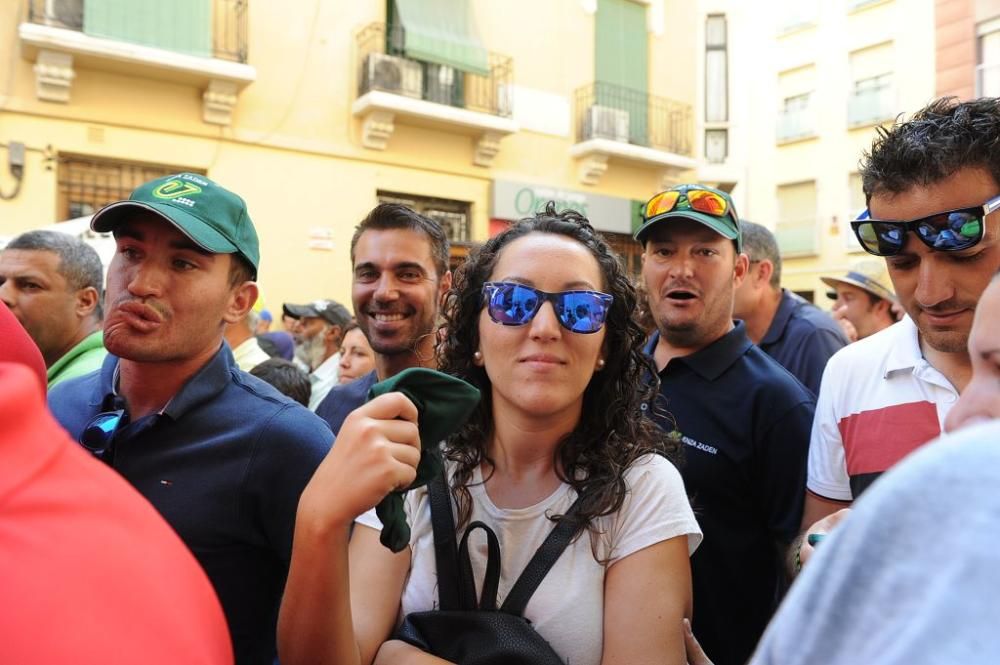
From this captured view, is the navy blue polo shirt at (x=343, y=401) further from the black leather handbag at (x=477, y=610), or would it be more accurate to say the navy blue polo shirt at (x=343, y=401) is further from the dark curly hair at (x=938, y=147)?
the dark curly hair at (x=938, y=147)

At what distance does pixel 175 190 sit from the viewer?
2.16 metres

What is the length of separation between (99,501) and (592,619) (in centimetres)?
119

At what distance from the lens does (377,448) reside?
141 cm

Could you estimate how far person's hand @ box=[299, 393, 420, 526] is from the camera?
1409 mm

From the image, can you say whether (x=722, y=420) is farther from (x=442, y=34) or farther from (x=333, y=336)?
(x=442, y=34)

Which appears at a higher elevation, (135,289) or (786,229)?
(786,229)

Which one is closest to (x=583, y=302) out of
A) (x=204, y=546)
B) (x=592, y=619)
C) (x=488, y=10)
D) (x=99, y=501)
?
(x=592, y=619)

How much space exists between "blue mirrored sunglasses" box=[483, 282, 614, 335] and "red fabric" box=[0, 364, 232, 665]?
123 centimetres

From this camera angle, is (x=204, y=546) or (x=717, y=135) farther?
(x=717, y=135)

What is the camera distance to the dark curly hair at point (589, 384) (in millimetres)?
1957

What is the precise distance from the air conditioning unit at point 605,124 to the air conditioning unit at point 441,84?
261 centimetres

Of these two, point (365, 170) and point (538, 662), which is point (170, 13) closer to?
point (365, 170)

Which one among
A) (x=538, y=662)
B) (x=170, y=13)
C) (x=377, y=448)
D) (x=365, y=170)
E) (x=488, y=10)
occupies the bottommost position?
(x=538, y=662)

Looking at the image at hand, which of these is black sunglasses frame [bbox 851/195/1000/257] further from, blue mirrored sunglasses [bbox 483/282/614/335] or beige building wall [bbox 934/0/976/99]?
beige building wall [bbox 934/0/976/99]
